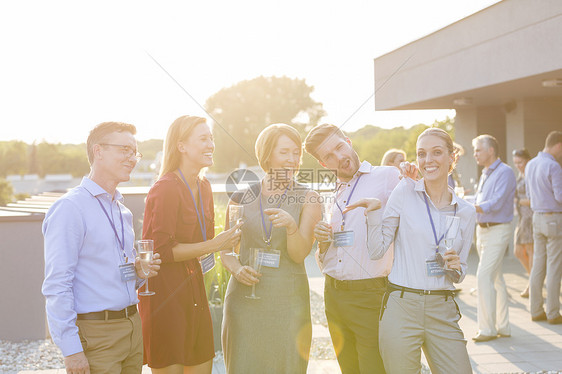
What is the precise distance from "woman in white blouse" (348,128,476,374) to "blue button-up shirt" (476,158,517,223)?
2.96 meters

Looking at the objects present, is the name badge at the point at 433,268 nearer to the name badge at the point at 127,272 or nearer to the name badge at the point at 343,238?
the name badge at the point at 343,238

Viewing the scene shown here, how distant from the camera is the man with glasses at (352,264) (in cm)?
300

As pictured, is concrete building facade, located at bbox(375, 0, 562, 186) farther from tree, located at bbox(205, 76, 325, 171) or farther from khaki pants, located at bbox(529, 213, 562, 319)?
tree, located at bbox(205, 76, 325, 171)

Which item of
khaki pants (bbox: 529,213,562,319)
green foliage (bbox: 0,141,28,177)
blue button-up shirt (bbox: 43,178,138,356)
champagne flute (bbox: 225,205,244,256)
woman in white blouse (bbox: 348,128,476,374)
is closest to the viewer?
blue button-up shirt (bbox: 43,178,138,356)

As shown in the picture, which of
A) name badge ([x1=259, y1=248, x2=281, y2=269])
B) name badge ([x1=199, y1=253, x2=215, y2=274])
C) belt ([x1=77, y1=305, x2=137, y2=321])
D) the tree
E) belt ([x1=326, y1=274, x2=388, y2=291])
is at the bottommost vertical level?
belt ([x1=326, y1=274, x2=388, y2=291])

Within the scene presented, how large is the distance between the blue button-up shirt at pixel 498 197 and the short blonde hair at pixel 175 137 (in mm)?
3615

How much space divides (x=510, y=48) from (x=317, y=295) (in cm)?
528

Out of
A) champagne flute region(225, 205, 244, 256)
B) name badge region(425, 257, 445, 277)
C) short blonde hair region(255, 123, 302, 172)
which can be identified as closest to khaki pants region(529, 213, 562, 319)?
name badge region(425, 257, 445, 277)

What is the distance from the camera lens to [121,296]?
2.42m

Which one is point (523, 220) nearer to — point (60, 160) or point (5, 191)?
point (5, 191)

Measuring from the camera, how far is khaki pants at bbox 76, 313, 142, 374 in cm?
231

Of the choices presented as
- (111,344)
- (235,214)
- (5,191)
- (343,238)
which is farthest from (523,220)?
(5,191)

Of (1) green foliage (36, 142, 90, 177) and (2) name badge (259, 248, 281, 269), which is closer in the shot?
(2) name badge (259, 248, 281, 269)

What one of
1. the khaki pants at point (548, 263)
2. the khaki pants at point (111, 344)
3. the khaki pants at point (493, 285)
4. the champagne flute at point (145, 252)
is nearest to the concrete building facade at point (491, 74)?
the khaki pants at point (548, 263)
